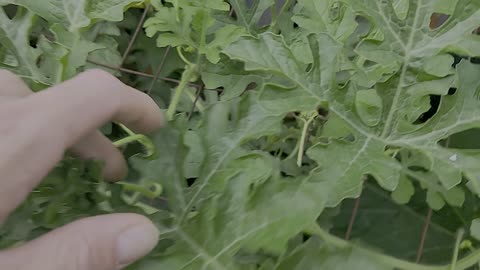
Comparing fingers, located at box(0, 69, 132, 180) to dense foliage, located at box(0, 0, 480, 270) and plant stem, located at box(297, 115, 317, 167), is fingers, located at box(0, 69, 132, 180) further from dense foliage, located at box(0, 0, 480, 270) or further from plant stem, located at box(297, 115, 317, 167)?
plant stem, located at box(297, 115, 317, 167)

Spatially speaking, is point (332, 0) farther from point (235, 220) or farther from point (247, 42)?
point (235, 220)

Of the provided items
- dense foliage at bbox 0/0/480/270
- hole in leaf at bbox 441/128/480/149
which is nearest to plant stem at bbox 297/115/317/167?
dense foliage at bbox 0/0/480/270

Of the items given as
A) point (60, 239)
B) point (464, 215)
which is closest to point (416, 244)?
point (464, 215)

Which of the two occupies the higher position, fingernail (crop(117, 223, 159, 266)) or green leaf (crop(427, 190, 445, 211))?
fingernail (crop(117, 223, 159, 266))

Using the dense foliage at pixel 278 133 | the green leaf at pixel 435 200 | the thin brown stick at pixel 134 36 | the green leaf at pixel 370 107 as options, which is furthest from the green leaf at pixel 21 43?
the green leaf at pixel 435 200

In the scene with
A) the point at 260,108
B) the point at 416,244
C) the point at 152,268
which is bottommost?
the point at 416,244

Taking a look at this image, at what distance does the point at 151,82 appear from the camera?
1.07 meters

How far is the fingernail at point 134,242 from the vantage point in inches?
23.5

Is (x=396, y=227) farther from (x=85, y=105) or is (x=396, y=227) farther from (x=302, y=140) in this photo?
(x=85, y=105)

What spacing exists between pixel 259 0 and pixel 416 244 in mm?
374

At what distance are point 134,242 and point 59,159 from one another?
0.30 ft

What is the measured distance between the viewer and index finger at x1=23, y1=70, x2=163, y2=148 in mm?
576

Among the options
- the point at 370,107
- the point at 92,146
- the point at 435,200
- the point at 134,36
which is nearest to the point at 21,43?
the point at 92,146

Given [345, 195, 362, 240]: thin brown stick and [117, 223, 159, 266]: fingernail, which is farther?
[345, 195, 362, 240]: thin brown stick
